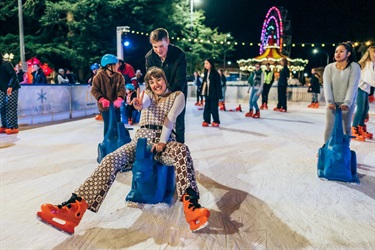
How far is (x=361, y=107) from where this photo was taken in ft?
22.1

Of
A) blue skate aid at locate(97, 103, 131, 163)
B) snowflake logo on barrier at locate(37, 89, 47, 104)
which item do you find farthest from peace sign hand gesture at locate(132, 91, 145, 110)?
snowflake logo on barrier at locate(37, 89, 47, 104)

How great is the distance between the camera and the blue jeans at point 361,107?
661 centimetres

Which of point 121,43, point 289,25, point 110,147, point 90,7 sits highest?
point 289,25

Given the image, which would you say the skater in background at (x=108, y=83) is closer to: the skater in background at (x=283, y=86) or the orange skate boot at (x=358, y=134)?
the orange skate boot at (x=358, y=134)

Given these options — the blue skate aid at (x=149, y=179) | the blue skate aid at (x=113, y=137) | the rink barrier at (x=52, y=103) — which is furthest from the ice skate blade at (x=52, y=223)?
the rink barrier at (x=52, y=103)

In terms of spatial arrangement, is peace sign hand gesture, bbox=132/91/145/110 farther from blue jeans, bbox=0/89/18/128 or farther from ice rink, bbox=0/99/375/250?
blue jeans, bbox=0/89/18/128

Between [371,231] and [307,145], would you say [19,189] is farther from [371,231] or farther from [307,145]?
[307,145]

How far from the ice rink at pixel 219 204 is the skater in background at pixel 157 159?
171 millimetres

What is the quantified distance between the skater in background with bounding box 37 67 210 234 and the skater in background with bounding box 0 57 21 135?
15.7 feet

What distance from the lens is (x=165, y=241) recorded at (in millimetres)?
2463

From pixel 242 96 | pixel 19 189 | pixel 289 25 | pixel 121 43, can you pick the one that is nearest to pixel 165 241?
pixel 19 189

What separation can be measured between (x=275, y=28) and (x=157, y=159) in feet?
113

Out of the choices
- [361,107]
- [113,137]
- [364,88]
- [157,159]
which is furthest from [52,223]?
[361,107]

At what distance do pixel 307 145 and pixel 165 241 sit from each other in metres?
4.38
